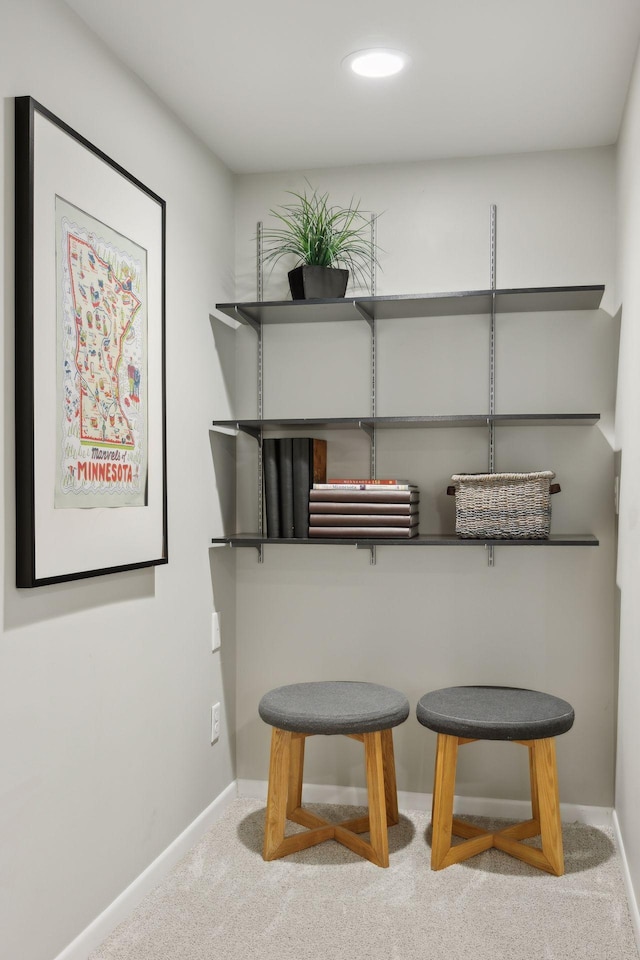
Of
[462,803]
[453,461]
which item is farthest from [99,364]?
[462,803]

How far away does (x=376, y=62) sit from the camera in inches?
91.0

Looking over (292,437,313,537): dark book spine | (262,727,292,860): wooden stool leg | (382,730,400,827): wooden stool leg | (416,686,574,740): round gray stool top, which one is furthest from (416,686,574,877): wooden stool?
(292,437,313,537): dark book spine

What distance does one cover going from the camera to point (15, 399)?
5.84 ft

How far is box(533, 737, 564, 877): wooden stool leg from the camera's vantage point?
2.48m

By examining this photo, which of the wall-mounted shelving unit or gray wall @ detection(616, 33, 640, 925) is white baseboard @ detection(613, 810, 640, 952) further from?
the wall-mounted shelving unit

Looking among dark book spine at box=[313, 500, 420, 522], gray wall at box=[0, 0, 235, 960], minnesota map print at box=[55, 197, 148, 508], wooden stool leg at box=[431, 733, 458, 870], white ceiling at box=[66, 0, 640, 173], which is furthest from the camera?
dark book spine at box=[313, 500, 420, 522]

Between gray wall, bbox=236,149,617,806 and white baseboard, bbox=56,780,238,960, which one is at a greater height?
gray wall, bbox=236,149,617,806

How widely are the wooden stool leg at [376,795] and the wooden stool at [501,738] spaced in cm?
15

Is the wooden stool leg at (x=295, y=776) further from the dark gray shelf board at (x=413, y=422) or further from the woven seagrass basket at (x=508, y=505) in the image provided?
the dark gray shelf board at (x=413, y=422)

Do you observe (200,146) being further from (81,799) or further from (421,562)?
(81,799)

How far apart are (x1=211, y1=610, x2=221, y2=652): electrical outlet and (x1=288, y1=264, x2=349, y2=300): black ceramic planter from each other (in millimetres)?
1160

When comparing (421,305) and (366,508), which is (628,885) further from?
(421,305)

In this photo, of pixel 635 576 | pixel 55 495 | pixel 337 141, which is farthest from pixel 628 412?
pixel 55 495

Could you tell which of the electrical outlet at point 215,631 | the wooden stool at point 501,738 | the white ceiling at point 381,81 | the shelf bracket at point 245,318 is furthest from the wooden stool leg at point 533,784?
the white ceiling at point 381,81
